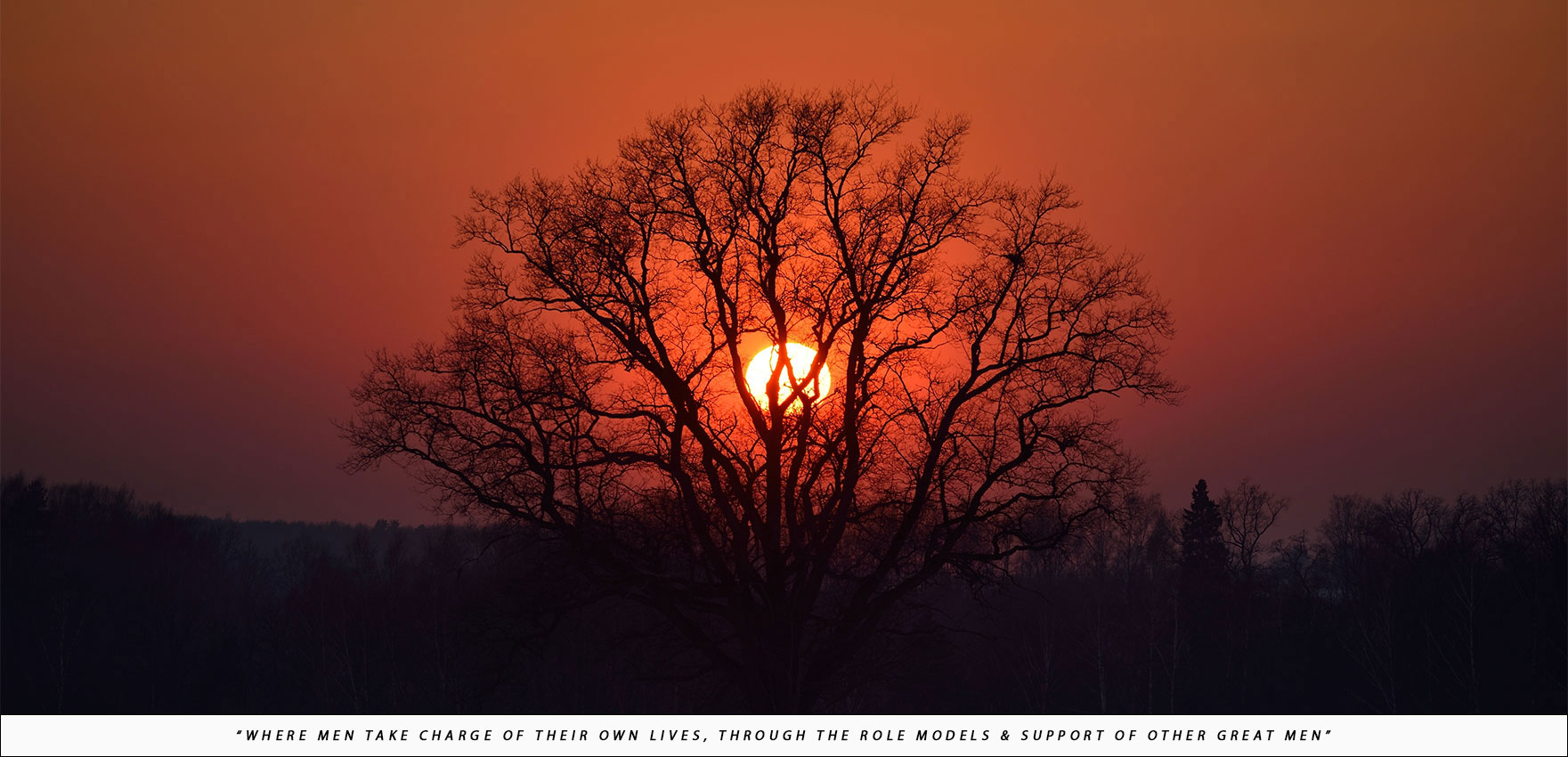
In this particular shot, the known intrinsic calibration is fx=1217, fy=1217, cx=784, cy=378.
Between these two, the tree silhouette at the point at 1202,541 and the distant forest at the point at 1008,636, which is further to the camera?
the tree silhouette at the point at 1202,541

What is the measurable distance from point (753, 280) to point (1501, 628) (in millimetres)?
38164

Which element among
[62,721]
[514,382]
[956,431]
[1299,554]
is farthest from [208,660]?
[1299,554]

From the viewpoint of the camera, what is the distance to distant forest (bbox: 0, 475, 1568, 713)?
1802 inches

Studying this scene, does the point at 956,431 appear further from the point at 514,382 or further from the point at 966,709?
the point at 966,709

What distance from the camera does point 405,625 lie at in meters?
55.8

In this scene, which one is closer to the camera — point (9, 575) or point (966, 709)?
point (9, 575)

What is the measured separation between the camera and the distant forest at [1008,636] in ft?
150

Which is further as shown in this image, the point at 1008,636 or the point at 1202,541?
the point at 1202,541

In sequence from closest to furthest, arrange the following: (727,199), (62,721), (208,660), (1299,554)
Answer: (62,721)
(727,199)
(208,660)
(1299,554)

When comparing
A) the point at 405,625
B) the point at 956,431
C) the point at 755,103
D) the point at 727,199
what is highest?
the point at 755,103

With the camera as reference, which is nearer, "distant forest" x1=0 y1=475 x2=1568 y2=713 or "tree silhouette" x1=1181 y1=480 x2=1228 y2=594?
"distant forest" x1=0 y1=475 x2=1568 y2=713

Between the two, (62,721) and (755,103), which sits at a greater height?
(755,103)

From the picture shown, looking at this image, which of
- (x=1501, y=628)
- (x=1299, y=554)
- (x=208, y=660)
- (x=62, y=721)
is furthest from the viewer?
(x=1299, y=554)

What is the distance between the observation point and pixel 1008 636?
52781 mm
